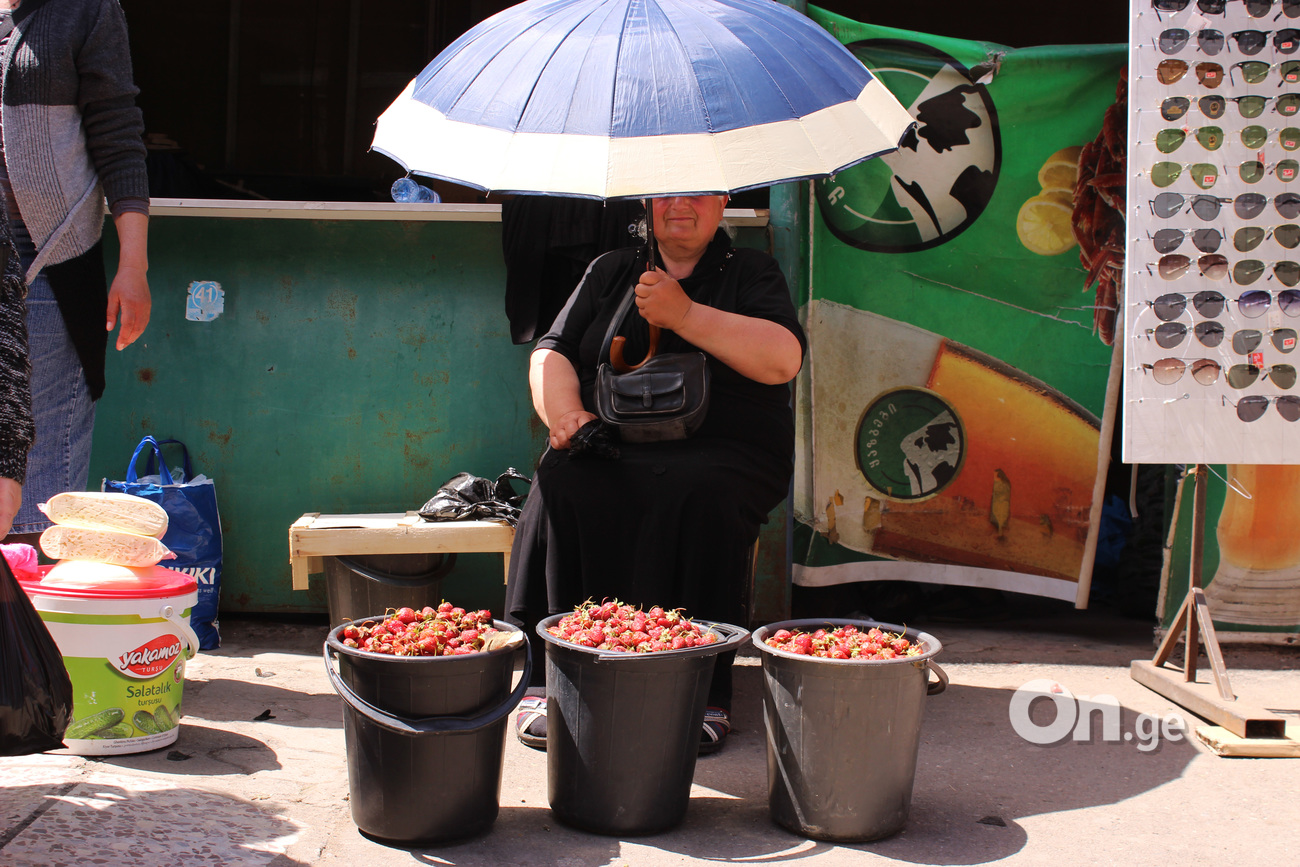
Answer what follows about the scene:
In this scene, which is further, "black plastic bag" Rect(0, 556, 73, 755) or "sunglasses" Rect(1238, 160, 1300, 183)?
"sunglasses" Rect(1238, 160, 1300, 183)

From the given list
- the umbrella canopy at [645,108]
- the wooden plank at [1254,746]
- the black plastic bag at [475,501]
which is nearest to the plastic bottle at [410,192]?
the black plastic bag at [475,501]

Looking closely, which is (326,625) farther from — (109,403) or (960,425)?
(960,425)

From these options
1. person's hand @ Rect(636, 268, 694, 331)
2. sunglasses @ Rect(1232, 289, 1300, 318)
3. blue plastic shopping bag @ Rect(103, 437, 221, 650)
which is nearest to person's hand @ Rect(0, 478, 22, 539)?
person's hand @ Rect(636, 268, 694, 331)

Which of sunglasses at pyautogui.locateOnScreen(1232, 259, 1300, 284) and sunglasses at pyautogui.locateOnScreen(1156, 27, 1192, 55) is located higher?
sunglasses at pyautogui.locateOnScreen(1156, 27, 1192, 55)

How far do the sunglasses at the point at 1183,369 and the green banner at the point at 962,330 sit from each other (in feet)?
2.55

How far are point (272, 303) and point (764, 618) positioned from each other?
2240 mm

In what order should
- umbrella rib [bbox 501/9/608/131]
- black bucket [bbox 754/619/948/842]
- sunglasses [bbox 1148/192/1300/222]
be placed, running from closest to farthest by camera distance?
black bucket [bbox 754/619/948/842] → umbrella rib [bbox 501/9/608/131] → sunglasses [bbox 1148/192/1300/222]

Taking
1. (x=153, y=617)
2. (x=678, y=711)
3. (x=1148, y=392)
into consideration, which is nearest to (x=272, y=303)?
(x=153, y=617)

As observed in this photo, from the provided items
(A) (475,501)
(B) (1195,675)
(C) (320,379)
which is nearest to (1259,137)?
(B) (1195,675)

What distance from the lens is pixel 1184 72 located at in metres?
3.23

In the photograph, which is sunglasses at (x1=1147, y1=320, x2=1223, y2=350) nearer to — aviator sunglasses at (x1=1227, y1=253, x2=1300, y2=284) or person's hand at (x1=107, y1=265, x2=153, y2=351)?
aviator sunglasses at (x1=1227, y1=253, x2=1300, y2=284)

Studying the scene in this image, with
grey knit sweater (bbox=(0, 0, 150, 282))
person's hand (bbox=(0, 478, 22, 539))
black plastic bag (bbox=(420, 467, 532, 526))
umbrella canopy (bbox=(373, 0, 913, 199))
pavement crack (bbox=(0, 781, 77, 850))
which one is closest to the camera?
person's hand (bbox=(0, 478, 22, 539))

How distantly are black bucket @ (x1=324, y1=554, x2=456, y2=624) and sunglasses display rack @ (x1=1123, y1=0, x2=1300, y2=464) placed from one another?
2.40 m

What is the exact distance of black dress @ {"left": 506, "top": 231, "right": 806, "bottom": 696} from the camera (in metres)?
2.87
